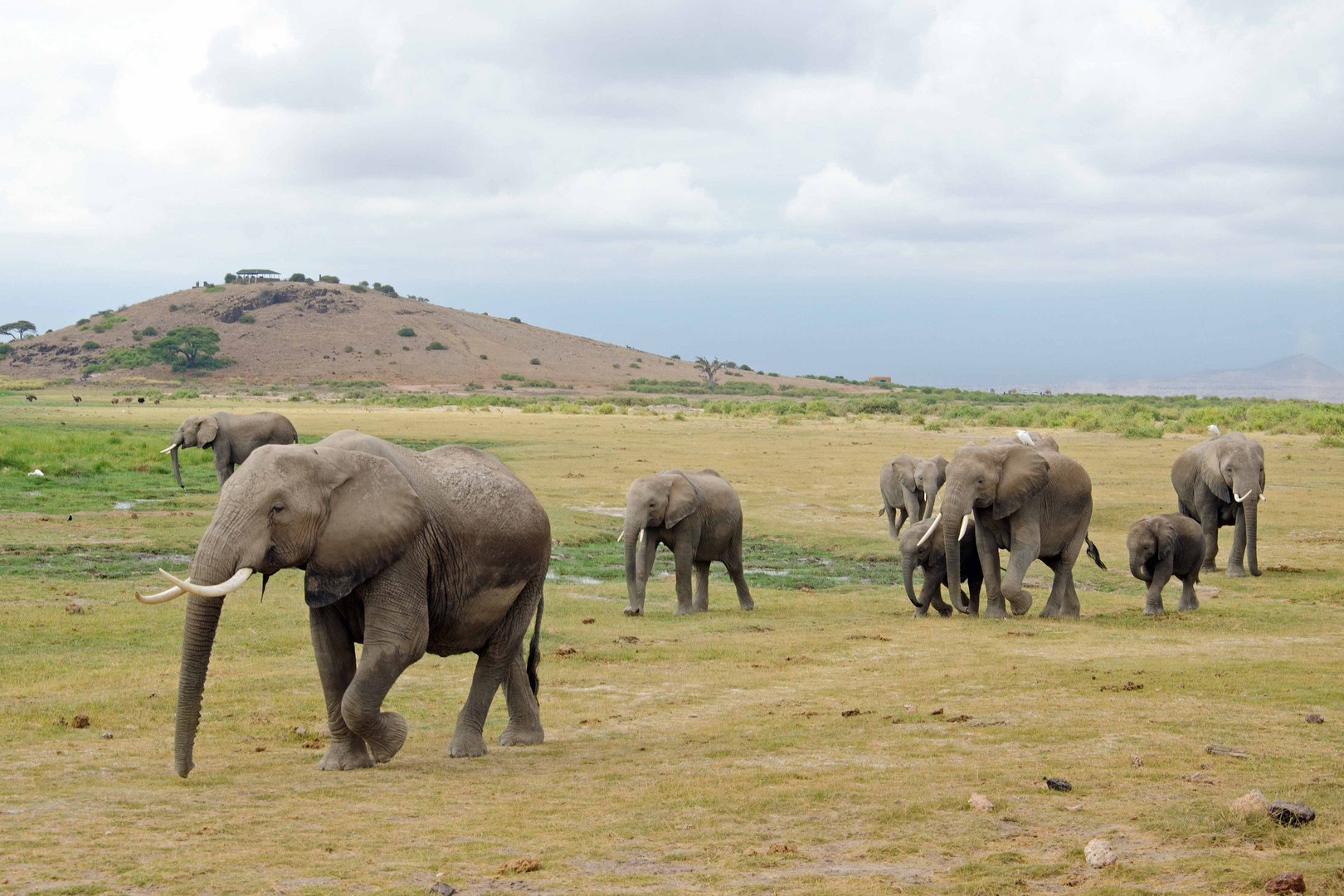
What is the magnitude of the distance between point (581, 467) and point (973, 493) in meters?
18.7

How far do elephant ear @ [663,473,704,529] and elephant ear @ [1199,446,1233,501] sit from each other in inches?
315

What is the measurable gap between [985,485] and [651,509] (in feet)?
13.1

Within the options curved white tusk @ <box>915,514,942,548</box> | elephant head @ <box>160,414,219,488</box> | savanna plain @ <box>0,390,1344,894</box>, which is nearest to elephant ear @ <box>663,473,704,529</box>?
savanna plain @ <box>0,390,1344,894</box>

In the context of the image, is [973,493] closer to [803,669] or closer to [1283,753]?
[803,669]

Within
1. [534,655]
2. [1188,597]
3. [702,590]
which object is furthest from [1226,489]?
[534,655]

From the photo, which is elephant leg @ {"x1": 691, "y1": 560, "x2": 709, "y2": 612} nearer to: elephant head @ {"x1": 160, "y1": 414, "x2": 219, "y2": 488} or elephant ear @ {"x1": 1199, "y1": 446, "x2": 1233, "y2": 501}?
elephant ear @ {"x1": 1199, "y1": 446, "x2": 1233, "y2": 501}

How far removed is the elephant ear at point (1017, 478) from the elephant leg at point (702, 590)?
3.68 meters

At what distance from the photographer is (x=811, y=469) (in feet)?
109

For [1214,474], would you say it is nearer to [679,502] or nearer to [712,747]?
[679,502]

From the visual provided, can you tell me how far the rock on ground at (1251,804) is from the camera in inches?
243

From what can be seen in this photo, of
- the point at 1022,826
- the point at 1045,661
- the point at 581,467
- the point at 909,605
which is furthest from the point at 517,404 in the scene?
the point at 1022,826

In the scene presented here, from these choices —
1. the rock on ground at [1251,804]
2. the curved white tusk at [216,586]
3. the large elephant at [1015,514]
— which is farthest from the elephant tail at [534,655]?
the large elephant at [1015,514]

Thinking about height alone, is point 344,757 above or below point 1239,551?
below

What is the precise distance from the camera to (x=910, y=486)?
22.3 meters
